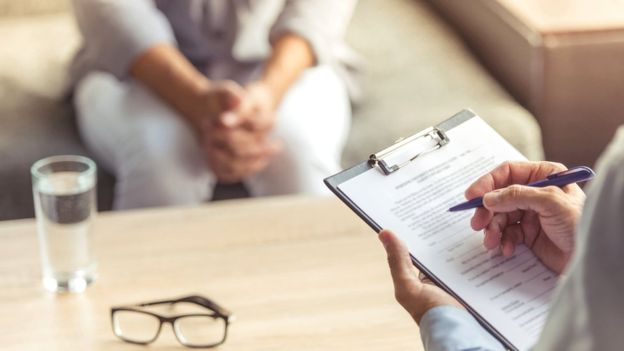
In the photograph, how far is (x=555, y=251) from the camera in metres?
1.03

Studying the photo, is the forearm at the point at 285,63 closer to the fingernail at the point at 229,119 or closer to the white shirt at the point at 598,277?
the fingernail at the point at 229,119

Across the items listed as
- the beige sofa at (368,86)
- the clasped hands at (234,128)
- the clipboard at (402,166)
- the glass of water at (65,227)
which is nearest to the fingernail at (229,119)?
the clasped hands at (234,128)

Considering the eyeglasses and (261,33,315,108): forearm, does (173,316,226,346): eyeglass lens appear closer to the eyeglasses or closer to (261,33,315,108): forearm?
the eyeglasses

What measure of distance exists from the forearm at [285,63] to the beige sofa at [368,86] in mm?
160

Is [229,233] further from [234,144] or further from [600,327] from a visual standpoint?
[600,327]

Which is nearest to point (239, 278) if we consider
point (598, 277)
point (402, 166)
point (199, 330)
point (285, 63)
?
point (199, 330)

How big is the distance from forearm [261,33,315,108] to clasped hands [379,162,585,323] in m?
0.88

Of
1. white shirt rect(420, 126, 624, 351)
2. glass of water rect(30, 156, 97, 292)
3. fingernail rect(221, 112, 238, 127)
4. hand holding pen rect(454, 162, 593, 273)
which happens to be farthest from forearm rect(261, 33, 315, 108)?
white shirt rect(420, 126, 624, 351)

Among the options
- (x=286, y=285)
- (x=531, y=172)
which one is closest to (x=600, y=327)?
(x=531, y=172)

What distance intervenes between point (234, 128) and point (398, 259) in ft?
2.87

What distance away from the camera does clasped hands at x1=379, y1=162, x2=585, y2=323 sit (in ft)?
3.15

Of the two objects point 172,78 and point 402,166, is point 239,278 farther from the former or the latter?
point 172,78

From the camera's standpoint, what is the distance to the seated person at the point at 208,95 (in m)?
1.82

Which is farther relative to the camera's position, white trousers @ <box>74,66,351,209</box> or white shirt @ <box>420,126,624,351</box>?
white trousers @ <box>74,66,351,209</box>
